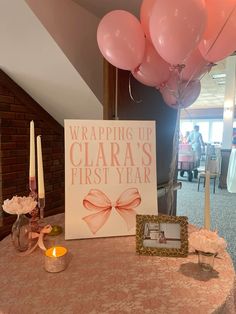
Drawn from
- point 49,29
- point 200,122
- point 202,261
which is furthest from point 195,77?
point 200,122

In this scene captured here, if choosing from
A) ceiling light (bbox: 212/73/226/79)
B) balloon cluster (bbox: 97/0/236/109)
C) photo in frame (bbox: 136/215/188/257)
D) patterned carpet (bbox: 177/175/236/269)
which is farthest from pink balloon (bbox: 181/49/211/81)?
ceiling light (bbox: 212/73/226/79)

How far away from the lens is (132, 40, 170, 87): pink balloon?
1406mm

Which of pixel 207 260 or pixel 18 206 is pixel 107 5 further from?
pixel 207 260

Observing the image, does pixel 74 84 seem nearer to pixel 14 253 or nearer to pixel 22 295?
pixel 14 253

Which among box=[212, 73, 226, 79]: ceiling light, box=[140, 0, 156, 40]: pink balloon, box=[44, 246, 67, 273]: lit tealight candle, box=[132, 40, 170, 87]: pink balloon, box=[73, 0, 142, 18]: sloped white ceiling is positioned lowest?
box=[44, 246, 67, 273]: lit tealight candle

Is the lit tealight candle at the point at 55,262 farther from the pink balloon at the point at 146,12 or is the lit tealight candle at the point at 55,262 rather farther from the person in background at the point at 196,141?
the person in background at the point at 196,141

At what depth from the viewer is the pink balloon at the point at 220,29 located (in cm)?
115

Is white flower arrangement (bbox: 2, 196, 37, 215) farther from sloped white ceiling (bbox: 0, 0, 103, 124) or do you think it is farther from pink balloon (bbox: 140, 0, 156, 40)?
sloped white ceiling (bbox: 0, 0, 103, 124)

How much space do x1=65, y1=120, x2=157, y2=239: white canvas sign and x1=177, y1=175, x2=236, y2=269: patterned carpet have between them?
5.50 ft

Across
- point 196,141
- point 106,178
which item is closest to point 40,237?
point 106,178

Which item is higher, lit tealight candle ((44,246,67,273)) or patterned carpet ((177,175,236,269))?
lit tealight candle ((44,246,67,273))

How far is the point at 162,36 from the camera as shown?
111cm

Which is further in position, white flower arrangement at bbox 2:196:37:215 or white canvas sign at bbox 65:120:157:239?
white canvas sign at bbox 65:120:157:239

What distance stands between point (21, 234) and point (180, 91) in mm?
1155
